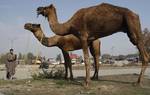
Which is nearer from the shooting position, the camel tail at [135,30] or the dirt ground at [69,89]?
the dirt ground at [69,89]

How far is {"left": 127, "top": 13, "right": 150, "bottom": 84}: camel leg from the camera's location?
14.7m

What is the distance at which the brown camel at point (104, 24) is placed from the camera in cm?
1477

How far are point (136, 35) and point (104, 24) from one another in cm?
127

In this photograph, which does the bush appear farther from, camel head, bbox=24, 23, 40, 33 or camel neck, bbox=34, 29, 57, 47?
camel head, bbox=24, 23, 40, 33

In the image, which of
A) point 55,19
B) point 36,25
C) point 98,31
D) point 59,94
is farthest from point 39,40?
point 59,94

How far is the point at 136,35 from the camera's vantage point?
1505 cm

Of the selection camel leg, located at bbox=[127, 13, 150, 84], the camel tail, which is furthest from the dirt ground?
the camel tail

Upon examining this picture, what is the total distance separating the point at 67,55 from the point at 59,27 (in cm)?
230

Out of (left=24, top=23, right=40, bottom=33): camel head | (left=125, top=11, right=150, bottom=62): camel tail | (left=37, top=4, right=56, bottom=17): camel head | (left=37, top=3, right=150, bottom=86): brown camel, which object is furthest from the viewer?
(left=24, top=23, right=40, bottom=33): camel head

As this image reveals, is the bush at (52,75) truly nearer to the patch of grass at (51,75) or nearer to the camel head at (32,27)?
the patch of grass at (51,75)

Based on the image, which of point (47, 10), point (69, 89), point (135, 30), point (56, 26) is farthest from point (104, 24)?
point (69, 89)

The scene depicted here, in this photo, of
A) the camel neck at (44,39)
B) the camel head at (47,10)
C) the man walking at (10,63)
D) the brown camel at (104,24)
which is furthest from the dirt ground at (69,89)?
the man walking at (10,63)

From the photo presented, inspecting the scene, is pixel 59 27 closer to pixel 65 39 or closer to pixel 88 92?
pixel 65 39

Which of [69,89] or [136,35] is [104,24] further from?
[69,89]
